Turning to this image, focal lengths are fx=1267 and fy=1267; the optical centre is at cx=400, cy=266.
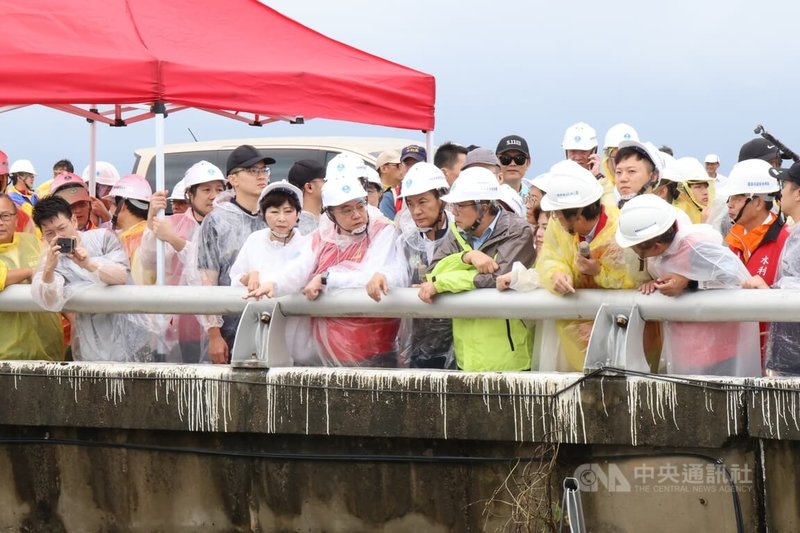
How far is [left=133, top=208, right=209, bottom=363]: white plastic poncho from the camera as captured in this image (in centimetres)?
679

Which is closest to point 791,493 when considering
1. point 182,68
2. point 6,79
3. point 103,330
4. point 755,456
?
point 755,456

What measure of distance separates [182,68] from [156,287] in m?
1.56

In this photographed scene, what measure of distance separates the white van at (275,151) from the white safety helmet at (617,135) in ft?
15.4

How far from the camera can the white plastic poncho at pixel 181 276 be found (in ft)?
22.3

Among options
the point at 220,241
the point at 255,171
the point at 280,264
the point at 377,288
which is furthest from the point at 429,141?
the point at 377,288

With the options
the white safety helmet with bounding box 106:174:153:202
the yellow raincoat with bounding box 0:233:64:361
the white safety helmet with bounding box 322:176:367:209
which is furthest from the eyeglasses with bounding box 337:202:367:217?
the white safety helmet with bounding box 106:174:153:202

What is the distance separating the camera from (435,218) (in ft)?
20.8

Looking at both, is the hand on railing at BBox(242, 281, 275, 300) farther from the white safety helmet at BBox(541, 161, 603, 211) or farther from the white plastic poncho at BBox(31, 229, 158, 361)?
the white safety helmet at BBox(541, 161, 603, 211)

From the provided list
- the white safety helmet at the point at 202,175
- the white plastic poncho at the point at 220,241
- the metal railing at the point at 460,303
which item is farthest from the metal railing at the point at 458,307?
the white safety helmet at the point at 202,175

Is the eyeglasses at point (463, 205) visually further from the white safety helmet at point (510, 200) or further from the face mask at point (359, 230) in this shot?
the face mask at point (359, 230)

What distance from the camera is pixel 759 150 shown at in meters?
8.01

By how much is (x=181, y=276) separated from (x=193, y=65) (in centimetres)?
120

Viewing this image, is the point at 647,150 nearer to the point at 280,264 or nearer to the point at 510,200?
the point at 510,200

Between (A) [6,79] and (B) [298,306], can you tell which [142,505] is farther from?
(A) [6,79]
